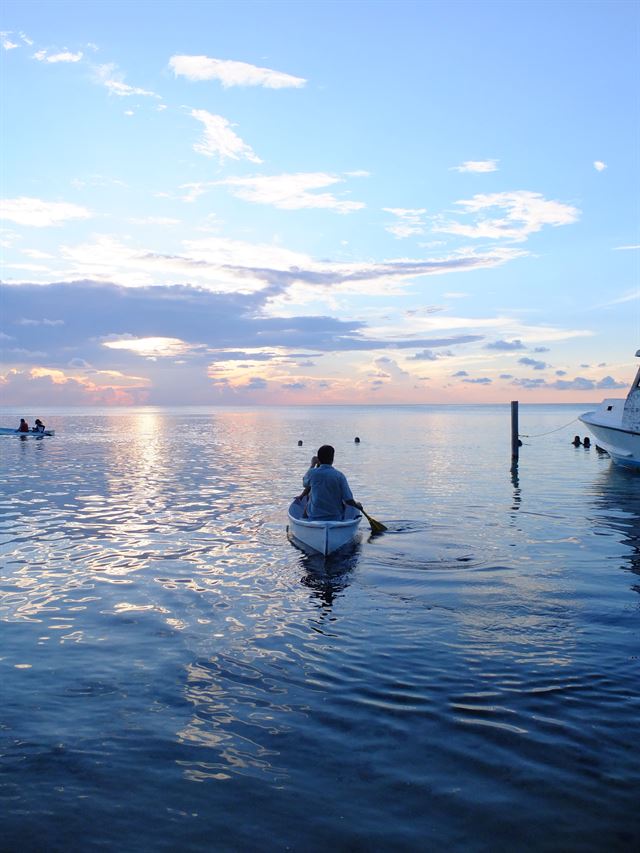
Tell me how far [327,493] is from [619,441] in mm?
22799

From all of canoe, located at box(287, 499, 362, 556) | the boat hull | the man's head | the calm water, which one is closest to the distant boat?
the boat hull

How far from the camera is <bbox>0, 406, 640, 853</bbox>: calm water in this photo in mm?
5441

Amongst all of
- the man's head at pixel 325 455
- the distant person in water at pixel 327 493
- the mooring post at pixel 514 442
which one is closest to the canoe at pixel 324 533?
the distant person in water at pixel 327 493

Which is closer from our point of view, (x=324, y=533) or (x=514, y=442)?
(x=324, y=533)

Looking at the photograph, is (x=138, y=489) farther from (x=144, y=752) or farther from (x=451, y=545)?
(x=144, y=752)

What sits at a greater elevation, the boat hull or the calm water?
the boat hull

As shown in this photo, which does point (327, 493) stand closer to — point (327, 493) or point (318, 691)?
point (327, 493)

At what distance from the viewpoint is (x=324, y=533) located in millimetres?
15156

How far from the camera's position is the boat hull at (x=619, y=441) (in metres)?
31.8

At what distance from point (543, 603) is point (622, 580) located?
2.58m

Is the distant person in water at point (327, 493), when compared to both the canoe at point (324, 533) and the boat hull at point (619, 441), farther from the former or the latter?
the boat hull at point (619, 441)

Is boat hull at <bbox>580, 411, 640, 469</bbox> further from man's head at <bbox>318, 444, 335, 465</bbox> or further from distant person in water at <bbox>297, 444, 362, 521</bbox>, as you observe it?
man's head at <bbox>318, 444, 335, 465</bbox>

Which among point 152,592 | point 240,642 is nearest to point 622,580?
point 240,642

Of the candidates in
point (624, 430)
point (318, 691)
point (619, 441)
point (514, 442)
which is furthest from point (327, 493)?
point (514, 442)
